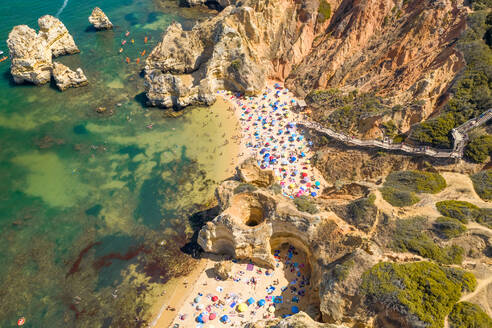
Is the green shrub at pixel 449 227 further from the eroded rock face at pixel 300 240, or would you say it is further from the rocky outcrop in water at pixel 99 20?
the rocky outcrop in water at pixel 99 20

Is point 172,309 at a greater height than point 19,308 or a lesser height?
greater

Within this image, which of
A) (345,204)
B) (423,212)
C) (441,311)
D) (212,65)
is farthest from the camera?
(212,65)

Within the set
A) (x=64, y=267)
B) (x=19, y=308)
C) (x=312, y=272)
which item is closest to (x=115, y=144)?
(x=64, y=267)

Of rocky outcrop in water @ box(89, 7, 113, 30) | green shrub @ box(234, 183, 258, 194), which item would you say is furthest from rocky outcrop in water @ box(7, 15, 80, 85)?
green shrub @ box(234, 183, 258, 194)

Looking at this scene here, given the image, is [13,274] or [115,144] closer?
[13,274]

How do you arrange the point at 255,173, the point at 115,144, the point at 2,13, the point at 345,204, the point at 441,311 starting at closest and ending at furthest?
1. the point at 441,311
2. the point at 345,204
3. the point at 255,173
4. the point at 115,144
5. the point at 2,13

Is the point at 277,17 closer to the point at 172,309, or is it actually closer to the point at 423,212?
the point at 423,212

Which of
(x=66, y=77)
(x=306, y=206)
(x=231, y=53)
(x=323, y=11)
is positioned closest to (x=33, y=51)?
(x=66, y=77)
